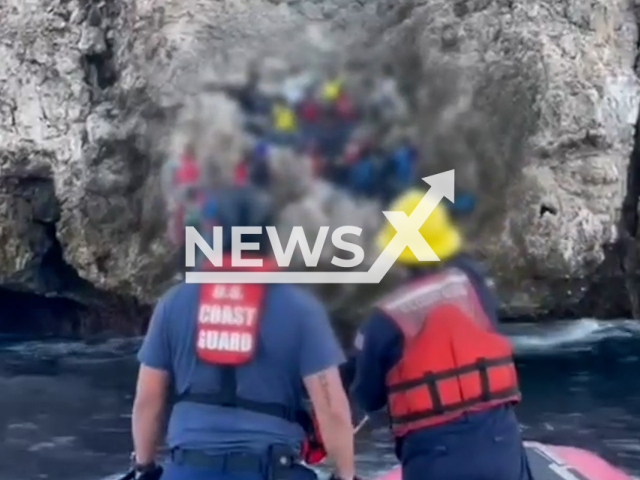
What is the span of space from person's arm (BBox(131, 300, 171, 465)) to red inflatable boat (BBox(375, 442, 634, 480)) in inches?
48.3

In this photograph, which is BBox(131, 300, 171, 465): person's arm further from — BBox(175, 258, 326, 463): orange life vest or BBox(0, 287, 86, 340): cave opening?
→ BBox(0, 287, 86, 340): cave opening

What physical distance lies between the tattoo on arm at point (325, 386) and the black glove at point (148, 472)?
49 centimetres

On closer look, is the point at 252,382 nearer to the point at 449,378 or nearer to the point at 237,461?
the point at 237,461

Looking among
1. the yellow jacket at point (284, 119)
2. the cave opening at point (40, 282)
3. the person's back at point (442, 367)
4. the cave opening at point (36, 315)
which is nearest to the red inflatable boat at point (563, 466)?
the person's back at point (442, 367)

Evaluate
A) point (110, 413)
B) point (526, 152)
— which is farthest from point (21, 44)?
point (526, 152)

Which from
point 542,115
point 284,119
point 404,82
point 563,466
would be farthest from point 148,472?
point 542,115

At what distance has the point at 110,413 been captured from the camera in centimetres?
941

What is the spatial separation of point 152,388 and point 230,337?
26 centimetres

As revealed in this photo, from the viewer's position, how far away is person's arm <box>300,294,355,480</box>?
2.42m

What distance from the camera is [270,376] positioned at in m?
2.45

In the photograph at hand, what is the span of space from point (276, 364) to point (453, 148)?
16.2 ft

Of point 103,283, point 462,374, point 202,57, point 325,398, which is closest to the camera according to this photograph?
point 325,398

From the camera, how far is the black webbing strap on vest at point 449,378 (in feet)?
8.63

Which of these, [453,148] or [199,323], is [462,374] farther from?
[453,148]
